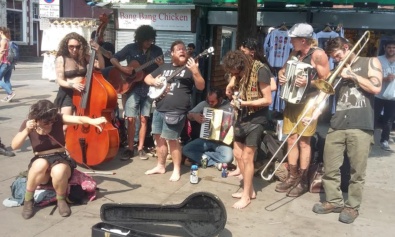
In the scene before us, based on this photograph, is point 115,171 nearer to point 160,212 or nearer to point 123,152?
point 123,152

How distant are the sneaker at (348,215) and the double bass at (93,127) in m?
2.62

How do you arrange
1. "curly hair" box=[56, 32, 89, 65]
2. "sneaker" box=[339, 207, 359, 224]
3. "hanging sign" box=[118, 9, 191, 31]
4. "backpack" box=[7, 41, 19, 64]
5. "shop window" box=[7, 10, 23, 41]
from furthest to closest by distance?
"shop window" box=[7, 10, 23, 41] < "backpack" box=[7, 41, 19, 64] < "hanging sign" box=[118, 9, 191, 31] < "curly hair" box=[56, 32, 89, 65] < "sneaker" box=[339, 207, 359, 224]

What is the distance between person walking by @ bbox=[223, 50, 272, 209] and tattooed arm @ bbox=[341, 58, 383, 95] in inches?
28.0

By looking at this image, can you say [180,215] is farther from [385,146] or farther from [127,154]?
[385,146]

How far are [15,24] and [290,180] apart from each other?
77.6 ft

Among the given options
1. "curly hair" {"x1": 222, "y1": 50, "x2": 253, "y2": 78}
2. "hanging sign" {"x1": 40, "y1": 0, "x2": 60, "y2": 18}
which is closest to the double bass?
"curly hair" {"x1": 222, "y1": 50, "x2": 253, "y2": 78}

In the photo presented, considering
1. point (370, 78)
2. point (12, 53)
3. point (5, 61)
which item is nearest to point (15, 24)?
point (12, 53)

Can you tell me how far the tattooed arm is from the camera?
11.9ft

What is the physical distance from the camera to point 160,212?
3.48 m

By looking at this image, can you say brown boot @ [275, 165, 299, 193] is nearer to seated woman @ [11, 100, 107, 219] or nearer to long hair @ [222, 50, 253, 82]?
long hair @ [222, 50, 253, 82]

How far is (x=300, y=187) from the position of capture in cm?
450

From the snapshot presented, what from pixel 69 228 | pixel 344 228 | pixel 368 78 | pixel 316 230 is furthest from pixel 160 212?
pixel 368 78

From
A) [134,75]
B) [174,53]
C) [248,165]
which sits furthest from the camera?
[134,75]

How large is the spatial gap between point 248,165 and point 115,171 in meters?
1.81
